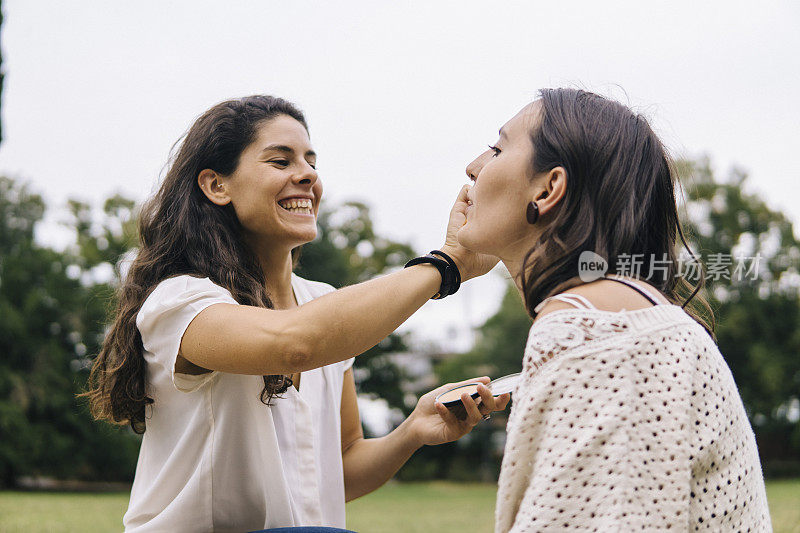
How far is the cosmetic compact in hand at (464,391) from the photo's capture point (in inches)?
105

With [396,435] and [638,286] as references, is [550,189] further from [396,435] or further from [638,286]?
[396,435]

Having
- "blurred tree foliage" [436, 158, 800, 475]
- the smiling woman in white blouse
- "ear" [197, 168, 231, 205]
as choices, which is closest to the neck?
the smiling woman in white blouse

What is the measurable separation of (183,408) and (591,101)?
1.77m

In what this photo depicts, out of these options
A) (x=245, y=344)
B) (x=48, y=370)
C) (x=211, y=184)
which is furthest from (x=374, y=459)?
(x=48, y=370)

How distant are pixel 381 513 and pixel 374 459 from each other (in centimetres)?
1987

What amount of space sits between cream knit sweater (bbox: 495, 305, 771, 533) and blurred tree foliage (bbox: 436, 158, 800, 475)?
33081mm

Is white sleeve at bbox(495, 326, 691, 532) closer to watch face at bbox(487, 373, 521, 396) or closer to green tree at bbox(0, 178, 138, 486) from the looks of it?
watch face at bbox(487, 373, 521, 396)

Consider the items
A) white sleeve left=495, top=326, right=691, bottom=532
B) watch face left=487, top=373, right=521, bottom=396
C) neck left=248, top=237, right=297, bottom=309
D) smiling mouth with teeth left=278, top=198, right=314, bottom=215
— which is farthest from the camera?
neck left=248, top=237, right=297, bottom=309

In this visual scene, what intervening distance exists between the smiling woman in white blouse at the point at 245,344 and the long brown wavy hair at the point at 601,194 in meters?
0.58

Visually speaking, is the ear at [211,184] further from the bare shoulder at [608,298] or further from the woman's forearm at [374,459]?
the bare shoulder at [608,298]

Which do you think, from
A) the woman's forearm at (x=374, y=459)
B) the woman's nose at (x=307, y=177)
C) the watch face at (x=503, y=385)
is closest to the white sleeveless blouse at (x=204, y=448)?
the woman's forearm at (x=374, y=459)

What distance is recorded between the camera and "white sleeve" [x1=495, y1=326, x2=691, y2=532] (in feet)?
5.19

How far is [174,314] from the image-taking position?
101 inches

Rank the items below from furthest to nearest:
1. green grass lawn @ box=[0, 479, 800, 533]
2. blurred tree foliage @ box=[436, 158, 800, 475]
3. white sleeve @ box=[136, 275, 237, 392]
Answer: blurred tree foliage @ box=[436, 158, 800, 475] < green grass lawn @ box=[0, 479, 800, 533] < white sleeve @ box=[136, 275, 237, 392]
